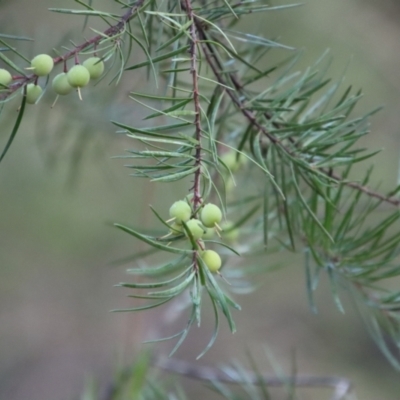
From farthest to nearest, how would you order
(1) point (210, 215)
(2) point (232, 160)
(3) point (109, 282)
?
1. (3) point (109, 282)
2. (2) point (232, 160)
3. (1) point (210, 215)

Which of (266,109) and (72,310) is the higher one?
(266,109)

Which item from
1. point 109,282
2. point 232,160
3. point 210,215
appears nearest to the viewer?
point 210,215

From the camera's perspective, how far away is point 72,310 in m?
1.40

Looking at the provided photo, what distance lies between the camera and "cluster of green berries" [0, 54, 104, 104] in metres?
0.22

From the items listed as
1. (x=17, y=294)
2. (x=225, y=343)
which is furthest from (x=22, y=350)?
(x=225, y=343)

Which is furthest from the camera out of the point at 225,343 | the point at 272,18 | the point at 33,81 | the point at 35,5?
the point at 225,343

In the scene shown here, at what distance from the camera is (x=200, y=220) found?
8.9 inches

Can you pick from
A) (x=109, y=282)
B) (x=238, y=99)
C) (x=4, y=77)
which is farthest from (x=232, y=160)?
(x=109, y=282)

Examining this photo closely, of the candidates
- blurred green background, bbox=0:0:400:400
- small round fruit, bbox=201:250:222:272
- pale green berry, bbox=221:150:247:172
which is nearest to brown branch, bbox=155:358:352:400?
pale green berry, bbox=221:150:247:172

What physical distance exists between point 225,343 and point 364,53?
0.66 metres

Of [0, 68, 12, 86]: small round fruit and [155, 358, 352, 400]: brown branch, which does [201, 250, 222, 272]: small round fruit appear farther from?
[155, 358, 352, 400]: brown branch

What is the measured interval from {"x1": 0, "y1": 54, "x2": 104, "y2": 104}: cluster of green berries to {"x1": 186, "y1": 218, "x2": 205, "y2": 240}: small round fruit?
61 mm

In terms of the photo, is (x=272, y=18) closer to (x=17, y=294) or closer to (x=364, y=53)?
(x=364, y=53)

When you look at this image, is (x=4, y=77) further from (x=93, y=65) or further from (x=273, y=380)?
(x=273, y=380)
